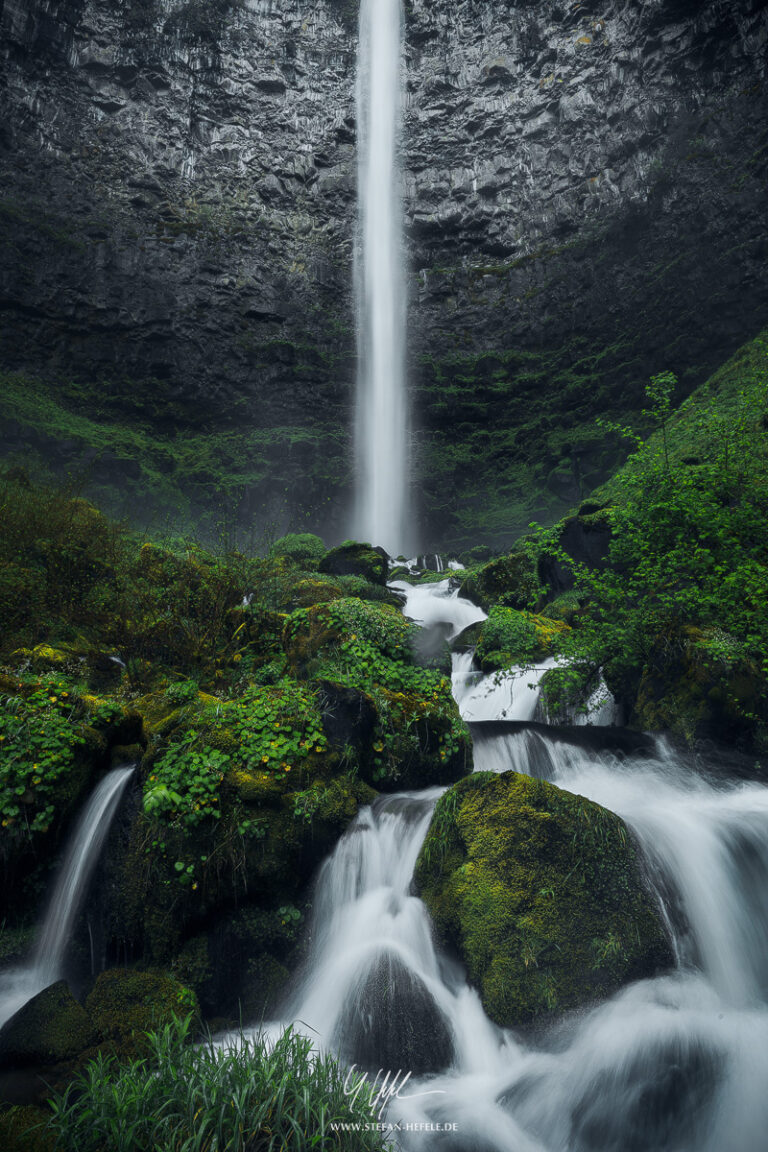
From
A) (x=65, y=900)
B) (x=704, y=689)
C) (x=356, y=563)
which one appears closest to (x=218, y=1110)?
(x=65, y=900)

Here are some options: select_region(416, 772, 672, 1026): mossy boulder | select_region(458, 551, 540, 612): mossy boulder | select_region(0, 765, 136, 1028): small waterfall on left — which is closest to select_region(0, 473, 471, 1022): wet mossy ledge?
select_region(0, 765, 136, 1028): small waterfall on left

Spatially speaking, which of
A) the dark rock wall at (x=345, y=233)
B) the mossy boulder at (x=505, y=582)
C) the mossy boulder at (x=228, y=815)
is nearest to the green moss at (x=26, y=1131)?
the mossy boulder at (x=228, y=815)

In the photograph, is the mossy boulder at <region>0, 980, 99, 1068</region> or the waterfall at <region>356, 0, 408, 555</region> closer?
the mossy boulder at <region>0, 980, 99, 1068</region>

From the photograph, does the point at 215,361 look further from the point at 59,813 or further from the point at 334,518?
the point at 59,813

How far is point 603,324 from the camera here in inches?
948

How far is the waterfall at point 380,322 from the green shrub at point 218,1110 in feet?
81.2

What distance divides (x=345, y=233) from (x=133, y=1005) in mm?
33245

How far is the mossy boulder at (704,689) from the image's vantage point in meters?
6.19

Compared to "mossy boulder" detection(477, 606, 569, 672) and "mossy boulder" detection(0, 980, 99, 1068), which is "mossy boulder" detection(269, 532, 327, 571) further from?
"mossy boulder" detection(0, 980, 99, 1068)

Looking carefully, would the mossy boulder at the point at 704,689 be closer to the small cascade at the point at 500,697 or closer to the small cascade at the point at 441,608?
the small cascade at the point at 500,697

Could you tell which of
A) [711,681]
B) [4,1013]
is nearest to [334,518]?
[711,681]

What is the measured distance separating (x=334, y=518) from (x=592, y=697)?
21002 millimetres

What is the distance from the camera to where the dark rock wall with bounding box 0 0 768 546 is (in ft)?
72.6

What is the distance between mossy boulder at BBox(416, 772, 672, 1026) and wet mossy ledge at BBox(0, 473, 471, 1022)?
3.79 feet
